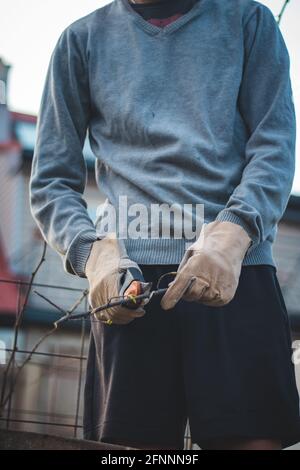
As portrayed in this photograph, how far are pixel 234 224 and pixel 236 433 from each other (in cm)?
40

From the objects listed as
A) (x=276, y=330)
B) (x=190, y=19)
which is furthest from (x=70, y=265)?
(x=190, y=19)

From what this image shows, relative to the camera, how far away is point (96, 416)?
5.82 ft

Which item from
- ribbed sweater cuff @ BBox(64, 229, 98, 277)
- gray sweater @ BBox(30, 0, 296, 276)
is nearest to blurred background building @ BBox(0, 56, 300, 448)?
gray sweater @ BBox(30, 0, 296, 276)

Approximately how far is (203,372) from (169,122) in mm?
551

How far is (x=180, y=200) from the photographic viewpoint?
5.77 feet

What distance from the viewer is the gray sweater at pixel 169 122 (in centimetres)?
176

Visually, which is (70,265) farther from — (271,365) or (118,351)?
(271,365)

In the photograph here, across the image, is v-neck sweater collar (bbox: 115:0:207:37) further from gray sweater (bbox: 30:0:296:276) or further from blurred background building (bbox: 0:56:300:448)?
blurred background building (bbox: 0:56:300:448)

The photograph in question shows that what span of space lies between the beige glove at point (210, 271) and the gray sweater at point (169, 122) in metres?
0.07

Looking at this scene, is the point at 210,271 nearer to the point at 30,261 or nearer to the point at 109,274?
the point at 109,274

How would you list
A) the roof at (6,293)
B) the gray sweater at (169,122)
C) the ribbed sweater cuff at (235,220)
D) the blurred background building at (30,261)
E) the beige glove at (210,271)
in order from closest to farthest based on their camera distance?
the beige glove at (210,271) < the ribbed sweater cuff at (235,220) < the gray sweater at (169,122) < the blurred background building at (30,261) < the roof at (6,293)

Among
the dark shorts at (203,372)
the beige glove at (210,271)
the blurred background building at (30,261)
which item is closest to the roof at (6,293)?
the blurred background building at (30,261)

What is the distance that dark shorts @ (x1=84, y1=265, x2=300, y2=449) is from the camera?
1.61 m

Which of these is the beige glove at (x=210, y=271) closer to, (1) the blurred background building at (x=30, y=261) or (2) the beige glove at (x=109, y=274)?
(2) the beige glove at (x=109, y=274)
